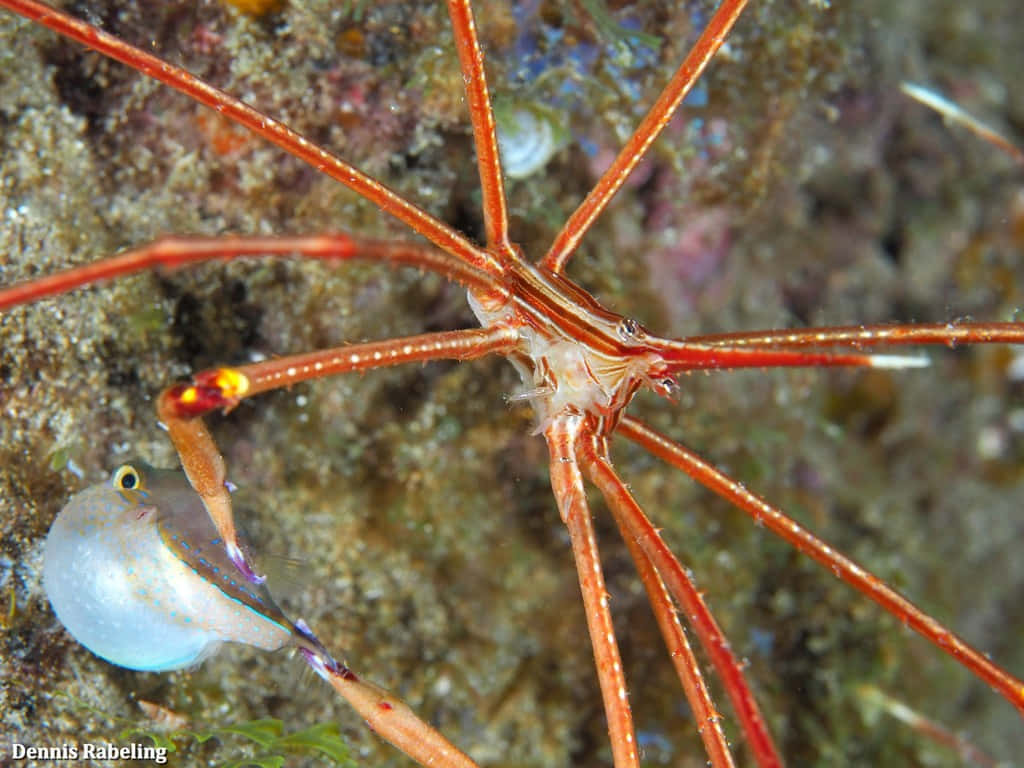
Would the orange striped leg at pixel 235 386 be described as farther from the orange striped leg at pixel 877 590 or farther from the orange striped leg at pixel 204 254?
the orange striped leg at pixel 877 590

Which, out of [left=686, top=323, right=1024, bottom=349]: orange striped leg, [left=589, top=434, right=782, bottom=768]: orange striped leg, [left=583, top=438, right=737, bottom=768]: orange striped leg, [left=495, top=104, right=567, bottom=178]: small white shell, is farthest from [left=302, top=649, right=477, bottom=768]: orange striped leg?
[left=495, top=104, right=567, bottom=178]: small white shell

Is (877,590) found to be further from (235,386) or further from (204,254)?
(204,254)

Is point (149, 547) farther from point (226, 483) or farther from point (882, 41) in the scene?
point (882, 41)

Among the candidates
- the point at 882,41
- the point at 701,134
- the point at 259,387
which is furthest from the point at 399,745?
the point at 882,41

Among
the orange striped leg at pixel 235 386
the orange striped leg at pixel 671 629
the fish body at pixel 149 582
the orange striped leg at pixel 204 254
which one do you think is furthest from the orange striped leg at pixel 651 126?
the fish body at pixel 149 582

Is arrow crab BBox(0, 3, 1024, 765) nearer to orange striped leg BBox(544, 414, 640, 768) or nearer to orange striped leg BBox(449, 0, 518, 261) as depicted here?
orange striped leg BBox(449, 0, 518, 261)

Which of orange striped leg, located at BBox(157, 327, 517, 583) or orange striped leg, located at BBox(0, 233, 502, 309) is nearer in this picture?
orange striped leg, located at BBox(0, 233, 502, 309)
